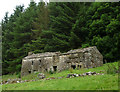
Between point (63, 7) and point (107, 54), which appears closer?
point (107, 54)

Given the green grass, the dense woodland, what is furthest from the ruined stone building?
the green grass

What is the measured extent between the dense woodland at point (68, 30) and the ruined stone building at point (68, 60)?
17.1 ft

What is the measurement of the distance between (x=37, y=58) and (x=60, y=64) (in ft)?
15.8

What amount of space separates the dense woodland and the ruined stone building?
522cm

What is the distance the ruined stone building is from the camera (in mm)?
16391

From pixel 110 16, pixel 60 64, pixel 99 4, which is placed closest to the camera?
pixel 60 64

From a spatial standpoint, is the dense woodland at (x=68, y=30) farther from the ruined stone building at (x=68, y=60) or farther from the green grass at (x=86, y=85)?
the green grass at (x=86, y=85)

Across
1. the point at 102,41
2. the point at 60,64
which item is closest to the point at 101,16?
the point at 102,41

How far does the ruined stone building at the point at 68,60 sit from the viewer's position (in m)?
16.4

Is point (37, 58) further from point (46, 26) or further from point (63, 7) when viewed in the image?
point (63, 7)

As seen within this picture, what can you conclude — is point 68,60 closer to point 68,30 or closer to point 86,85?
point 86,85

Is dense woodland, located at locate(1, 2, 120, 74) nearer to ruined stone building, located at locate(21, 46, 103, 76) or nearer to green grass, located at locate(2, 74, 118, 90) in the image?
ruined stone building, located at locate(21, 46, 103, 76)

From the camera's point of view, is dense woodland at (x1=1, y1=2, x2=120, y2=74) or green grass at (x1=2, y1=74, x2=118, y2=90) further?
dense woodland at (x1=1, y1=2, x2=120, y2=74)

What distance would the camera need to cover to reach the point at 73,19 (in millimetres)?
29328
